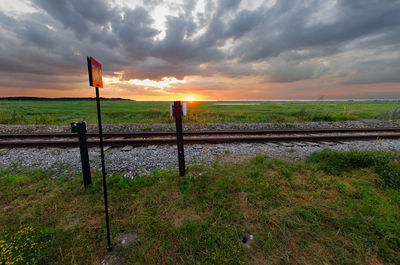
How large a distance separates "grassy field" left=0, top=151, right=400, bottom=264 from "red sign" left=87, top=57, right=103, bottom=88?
237cm

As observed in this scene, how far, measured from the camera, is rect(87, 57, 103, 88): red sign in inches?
82.4

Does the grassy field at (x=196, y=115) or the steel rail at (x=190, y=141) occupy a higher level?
the grassy field at (x=196, y=115)

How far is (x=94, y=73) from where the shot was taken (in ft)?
7.20

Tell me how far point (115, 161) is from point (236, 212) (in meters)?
4.25

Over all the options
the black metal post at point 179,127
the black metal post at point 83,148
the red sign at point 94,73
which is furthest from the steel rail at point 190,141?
the red sign at point 94,73

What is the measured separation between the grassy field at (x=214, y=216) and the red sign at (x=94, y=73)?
7.76ft

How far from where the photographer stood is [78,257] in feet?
7.14

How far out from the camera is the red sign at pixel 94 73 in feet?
6.87

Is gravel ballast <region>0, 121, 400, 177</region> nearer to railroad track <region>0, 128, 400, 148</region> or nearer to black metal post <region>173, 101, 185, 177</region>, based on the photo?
railroad track <region>0, 128, 400, 148</region>

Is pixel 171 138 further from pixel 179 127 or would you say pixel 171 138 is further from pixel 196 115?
pixel 196 115

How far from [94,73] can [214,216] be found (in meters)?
3.07

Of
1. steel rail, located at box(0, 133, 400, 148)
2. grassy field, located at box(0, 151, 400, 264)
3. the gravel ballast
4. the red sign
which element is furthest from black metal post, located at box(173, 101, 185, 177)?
steel rail, located at box(0, 133, 400, 148)

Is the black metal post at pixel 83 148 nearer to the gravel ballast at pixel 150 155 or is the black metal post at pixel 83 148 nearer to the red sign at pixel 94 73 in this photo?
the gravel ballast at pixel 150 155

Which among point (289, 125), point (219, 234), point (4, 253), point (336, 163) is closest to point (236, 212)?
point (219, 234)
